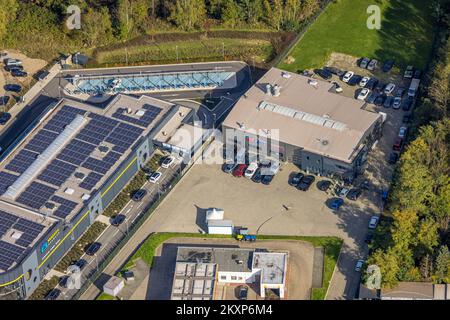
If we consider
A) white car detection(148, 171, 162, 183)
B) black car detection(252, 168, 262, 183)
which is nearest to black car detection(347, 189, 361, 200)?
black car detection(252, 168, 262, 183)

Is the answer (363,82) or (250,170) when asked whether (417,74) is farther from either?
(250,170)

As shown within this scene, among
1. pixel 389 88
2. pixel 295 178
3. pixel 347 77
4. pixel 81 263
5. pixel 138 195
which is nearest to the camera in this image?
pixel 81 263

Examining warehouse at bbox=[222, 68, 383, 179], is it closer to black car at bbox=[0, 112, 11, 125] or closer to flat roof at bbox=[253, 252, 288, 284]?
flat roof at bbox=[253, 252, 288, 284]

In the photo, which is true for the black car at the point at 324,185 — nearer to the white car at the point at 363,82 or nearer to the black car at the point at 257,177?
the black car at the point at 257,177

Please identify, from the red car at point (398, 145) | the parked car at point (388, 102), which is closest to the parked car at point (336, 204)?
the red car at point (398, 145)

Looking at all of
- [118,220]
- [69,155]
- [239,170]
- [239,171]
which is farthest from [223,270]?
[69,155]
